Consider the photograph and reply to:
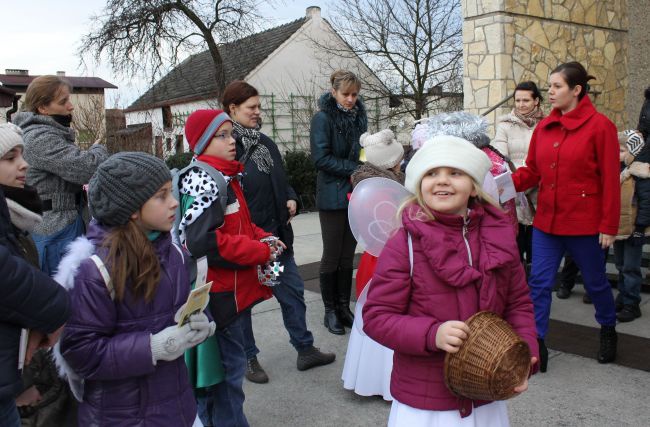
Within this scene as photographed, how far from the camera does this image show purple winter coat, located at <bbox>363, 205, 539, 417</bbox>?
79.7 inches

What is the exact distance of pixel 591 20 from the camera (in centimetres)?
827

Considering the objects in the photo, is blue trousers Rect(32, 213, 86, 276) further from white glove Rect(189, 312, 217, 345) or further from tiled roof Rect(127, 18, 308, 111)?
tiled roof Rect(127, 18, 308, 111)

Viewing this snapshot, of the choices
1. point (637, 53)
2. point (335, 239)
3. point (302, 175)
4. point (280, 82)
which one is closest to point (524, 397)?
point (335, 239)

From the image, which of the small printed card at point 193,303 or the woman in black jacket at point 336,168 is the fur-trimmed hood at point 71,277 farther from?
the woman in black jacket at point 336,168

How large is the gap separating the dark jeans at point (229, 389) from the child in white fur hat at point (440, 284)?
1.06 metres

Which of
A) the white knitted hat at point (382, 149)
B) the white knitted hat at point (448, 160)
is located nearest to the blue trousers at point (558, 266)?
the white knitted hat at point (382, 149)

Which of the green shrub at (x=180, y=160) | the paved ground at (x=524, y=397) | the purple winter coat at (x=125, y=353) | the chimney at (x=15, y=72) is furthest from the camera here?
the chimney at (x=15, y=72)

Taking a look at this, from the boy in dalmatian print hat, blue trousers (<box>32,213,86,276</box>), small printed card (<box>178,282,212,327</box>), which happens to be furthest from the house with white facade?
small printed card (<box>178,282,212,327</box>)

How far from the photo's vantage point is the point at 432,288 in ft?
6.77

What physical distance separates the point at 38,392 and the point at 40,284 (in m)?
0.57

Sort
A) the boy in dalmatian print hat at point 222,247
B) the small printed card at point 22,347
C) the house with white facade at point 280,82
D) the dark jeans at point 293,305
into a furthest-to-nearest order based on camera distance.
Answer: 1. the house with white facade at point 280,82
2. the dark jeans at point 293,305
3. the boy in dalmatian print hat at point 222,247
4. the small printed card at point 22,347

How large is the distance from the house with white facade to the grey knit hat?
60.5 ft

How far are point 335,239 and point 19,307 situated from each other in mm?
3240

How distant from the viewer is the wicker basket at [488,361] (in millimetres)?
1824
